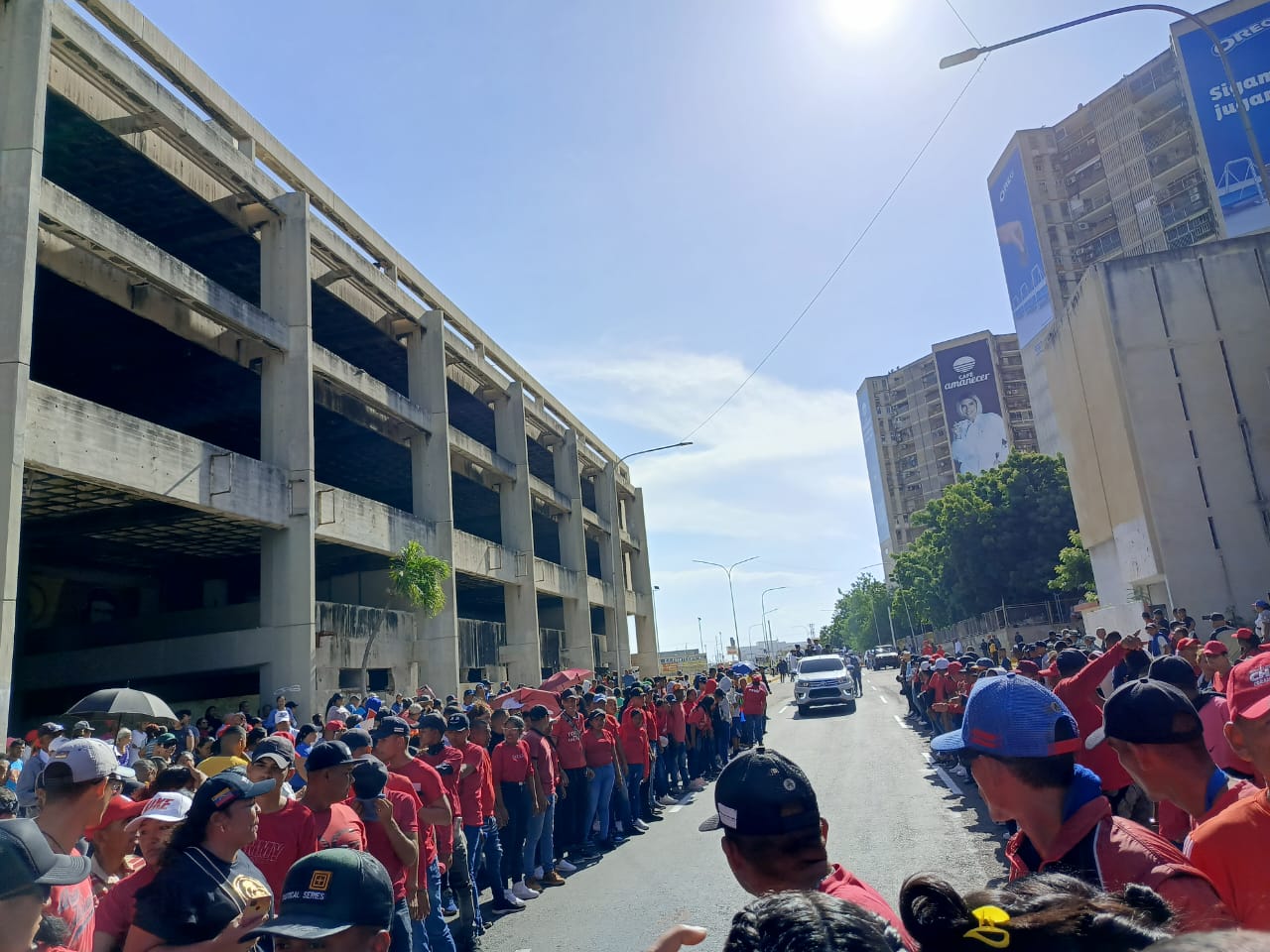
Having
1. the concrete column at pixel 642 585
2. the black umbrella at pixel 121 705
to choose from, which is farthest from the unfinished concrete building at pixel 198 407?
the concrete column at pixel 642 585

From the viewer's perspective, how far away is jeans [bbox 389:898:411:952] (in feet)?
16.4

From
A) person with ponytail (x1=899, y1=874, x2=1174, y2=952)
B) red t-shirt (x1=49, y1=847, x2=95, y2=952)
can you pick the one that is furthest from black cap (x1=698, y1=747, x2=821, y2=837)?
red t-shirt (x1=49, y1=847, x2=95, y2=952)

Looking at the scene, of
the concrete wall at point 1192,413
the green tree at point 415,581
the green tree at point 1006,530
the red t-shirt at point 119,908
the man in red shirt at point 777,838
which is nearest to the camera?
the man in red shirt at point 777,838

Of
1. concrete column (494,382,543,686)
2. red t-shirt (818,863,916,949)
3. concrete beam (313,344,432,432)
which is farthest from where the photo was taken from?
concrete column (494,382,543,686)

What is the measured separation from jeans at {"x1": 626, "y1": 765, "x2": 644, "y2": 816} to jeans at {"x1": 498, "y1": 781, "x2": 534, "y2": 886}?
3.33 meters

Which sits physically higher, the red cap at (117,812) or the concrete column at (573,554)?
the concrete column at (573,554)

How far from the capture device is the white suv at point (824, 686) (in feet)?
88.9

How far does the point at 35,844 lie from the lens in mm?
2512

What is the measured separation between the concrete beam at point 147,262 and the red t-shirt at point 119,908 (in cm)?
1453

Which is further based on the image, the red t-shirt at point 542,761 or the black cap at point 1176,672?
the red t-shirt at point 542,761

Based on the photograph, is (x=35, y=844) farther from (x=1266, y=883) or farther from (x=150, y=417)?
(x=150, y=417)

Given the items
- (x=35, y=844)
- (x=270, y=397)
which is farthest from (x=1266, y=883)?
(x=270, y=397)

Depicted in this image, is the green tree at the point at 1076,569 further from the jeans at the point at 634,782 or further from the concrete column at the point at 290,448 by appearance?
the concrete column at the point at 290,448

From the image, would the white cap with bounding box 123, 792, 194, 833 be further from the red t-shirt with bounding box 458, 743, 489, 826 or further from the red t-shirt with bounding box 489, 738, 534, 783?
the red t-shirt with bounding box 489, 738, 534, 783
